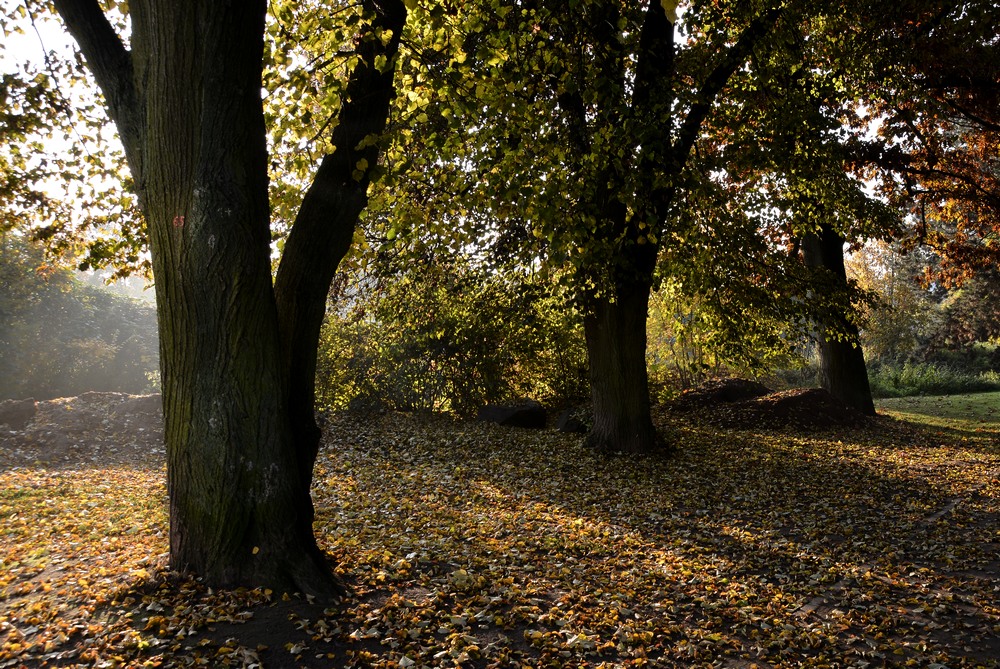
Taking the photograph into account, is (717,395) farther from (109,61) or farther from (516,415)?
(109,61)

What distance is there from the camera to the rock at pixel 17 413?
13047 millimetres

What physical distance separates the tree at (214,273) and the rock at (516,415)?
829cm

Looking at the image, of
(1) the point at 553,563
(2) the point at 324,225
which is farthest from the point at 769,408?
(2) the point at 324,225

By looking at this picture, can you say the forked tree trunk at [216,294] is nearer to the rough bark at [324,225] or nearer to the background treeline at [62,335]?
the rough bark at [324,225]

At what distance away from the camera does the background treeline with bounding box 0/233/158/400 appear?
24.0 metres

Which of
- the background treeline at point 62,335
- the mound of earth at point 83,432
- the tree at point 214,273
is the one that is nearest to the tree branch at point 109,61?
the tree at point 214,273

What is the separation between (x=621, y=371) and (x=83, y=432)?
1024 cm

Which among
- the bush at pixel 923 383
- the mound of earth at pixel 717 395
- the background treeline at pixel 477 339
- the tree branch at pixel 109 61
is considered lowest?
the bush at pixel 923 383

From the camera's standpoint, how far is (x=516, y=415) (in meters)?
13.0

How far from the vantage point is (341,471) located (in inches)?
393

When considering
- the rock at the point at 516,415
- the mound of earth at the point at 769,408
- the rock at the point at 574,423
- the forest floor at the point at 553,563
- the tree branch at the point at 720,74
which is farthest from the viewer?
the mound of earth at the point at 769,408

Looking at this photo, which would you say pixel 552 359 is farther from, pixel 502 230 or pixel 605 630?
pixel 605 630

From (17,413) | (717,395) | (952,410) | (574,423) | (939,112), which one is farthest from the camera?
(952,410)

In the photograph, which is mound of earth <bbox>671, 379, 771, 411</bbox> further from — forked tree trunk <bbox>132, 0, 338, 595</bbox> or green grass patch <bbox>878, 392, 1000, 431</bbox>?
forked tree trunk <bbox>132, 0, 338, 595</bbox>
